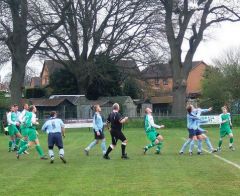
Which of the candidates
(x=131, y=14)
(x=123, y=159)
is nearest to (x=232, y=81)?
(x=131, y=14)

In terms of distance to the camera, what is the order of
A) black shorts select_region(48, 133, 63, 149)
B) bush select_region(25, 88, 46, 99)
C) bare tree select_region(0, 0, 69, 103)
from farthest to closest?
bush select_region(25, 88, 46, 99), bare tree select_region(0, 0, 69, 103), black shorts select_region(48, 133, 63, 149)

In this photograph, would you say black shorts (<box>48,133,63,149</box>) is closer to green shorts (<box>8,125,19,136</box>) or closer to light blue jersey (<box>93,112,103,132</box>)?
light blue jersey (<box>93,112,103,132</box>)

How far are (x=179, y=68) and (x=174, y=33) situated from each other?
3.15m

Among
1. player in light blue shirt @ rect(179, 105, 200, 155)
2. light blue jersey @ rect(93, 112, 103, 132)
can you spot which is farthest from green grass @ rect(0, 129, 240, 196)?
light blue jersey @ rect(93, 112, 103, 132)

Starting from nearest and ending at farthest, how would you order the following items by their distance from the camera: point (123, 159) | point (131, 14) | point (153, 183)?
point (153, 183) → point (123, 159) → point (131, 14)

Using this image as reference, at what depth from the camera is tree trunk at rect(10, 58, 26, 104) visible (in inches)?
1818

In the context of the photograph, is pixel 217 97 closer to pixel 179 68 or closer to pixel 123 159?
pixel 179 68

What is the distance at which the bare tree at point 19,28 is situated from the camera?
4350 cm

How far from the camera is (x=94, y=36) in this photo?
59750mm

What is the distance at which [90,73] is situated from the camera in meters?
60.2

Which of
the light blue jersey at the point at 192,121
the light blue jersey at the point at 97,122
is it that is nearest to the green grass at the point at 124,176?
the light blue jersey at the point at 97,122

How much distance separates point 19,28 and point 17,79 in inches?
174

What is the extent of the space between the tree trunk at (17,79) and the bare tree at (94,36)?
10109mm

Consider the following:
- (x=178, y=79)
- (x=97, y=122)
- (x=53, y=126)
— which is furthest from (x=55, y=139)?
(x=178, y=79)
